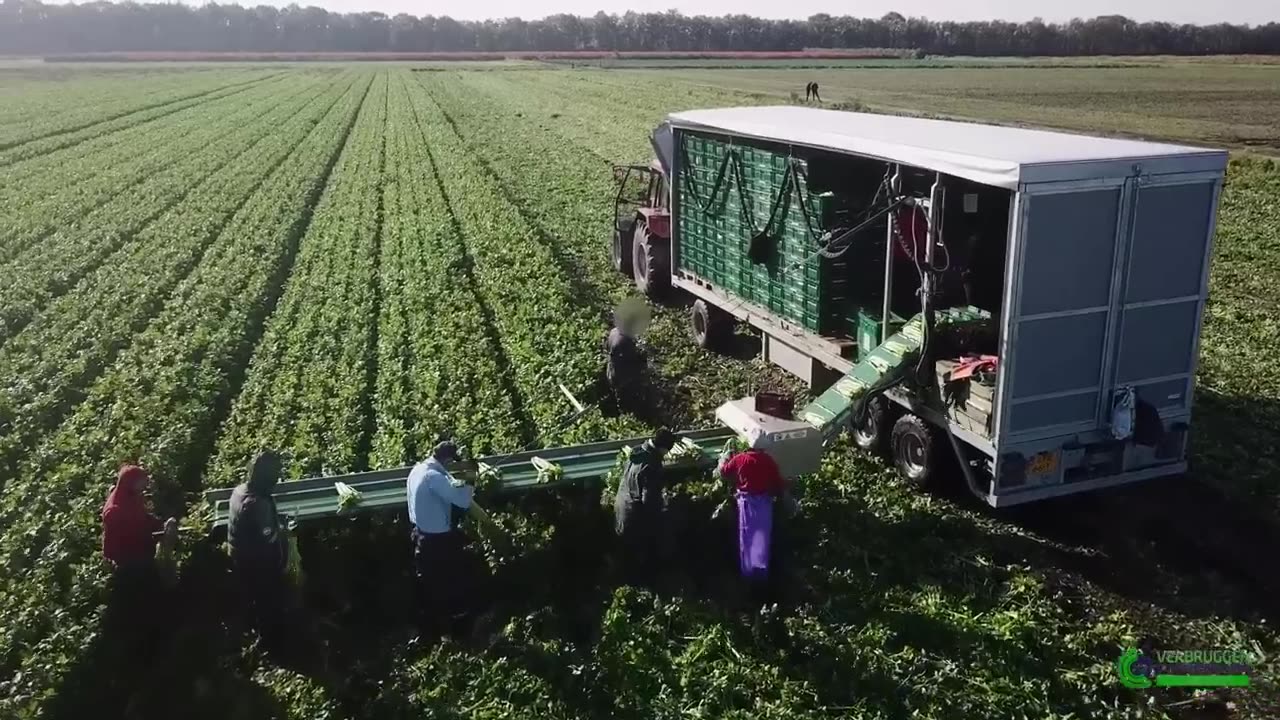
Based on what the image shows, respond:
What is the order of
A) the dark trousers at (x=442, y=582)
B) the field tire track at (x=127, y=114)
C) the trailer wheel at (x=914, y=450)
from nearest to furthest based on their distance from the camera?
the dark trousers at (x=442, y=582) < the trailer wheel at (x=914, y=450) < the field tire track at (x=127, y=114)

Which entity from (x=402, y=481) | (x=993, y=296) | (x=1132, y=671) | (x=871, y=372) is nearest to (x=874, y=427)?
(x=871, y=372)

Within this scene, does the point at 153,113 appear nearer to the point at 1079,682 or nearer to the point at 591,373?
the point at 591,373

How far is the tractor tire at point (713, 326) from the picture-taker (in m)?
16.1

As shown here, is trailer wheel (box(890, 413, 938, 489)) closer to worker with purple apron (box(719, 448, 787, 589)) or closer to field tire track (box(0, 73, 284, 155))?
worker with purple apron (box(719, 448, 787, 589))

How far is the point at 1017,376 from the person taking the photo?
31.1 ft

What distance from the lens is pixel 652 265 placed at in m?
18.6

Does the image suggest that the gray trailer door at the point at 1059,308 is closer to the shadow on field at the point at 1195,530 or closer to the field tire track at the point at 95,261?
the shadow on field at the point at 1195,530

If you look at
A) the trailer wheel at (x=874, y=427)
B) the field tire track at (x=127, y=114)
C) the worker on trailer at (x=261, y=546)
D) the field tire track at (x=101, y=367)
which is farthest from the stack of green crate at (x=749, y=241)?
the field tire track at (x=127, y=114)

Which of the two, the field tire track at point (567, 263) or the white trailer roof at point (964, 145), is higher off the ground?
the white trailer roof at point (964, 145)

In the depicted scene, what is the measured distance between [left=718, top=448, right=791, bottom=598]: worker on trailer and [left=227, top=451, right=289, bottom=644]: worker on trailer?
3.80 m

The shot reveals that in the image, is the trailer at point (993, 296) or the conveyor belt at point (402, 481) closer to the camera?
the trailer at point (993, 296)

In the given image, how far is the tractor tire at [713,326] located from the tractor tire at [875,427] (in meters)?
4.32

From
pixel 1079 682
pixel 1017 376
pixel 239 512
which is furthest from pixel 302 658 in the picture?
pixel 1017 376

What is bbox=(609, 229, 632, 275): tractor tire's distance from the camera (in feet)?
67.8
